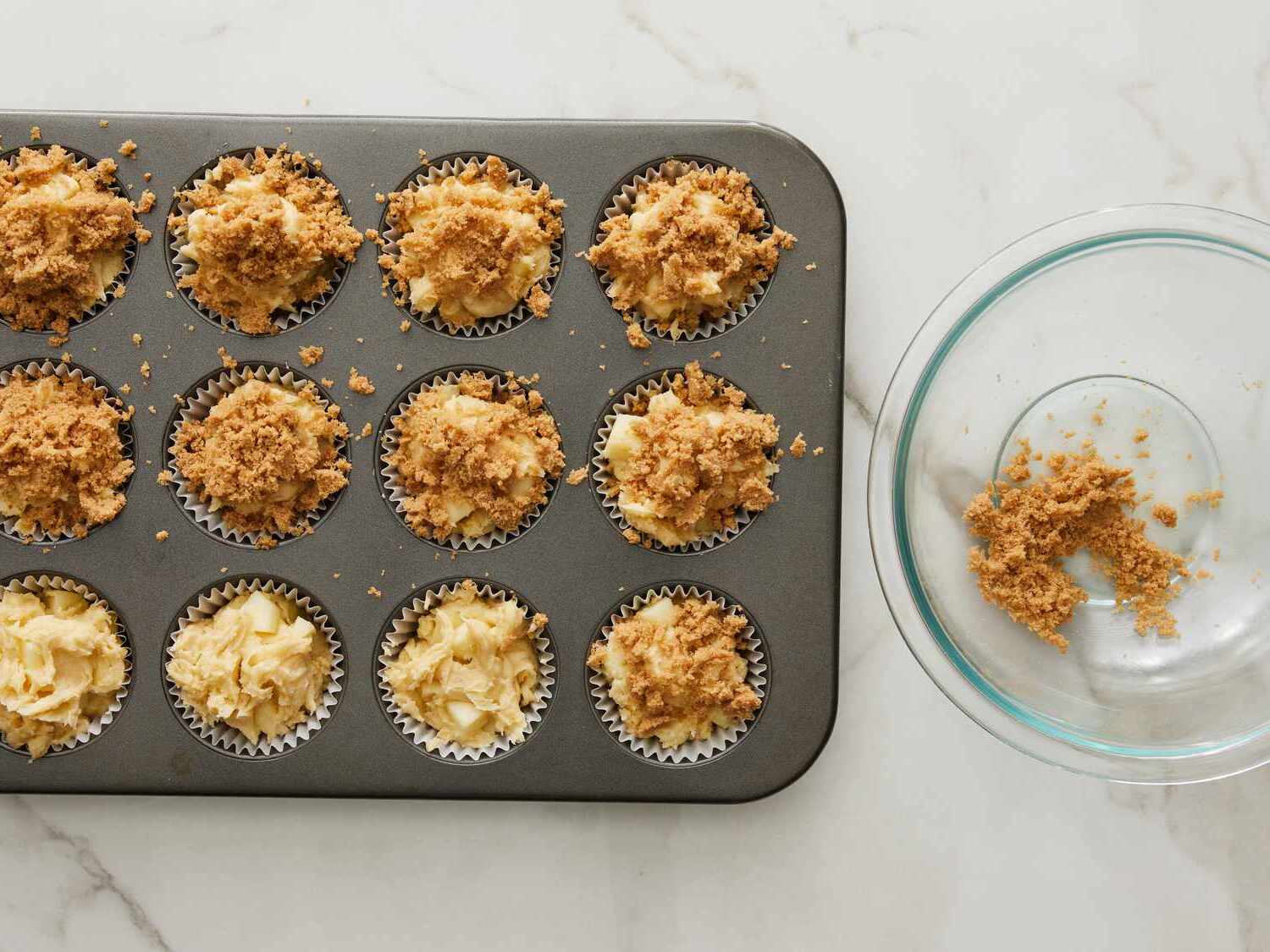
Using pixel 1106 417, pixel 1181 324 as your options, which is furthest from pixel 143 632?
A: pixel 1181 324

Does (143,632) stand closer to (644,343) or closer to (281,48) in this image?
(644,343)

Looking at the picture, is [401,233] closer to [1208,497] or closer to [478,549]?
[478,549]

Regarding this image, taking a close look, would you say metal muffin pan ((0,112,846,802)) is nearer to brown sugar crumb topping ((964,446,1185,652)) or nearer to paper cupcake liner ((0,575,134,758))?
paper cupcake liner ((0,575,134,758))

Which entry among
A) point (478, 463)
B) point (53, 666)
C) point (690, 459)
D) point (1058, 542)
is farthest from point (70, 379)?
point (1058, 542)

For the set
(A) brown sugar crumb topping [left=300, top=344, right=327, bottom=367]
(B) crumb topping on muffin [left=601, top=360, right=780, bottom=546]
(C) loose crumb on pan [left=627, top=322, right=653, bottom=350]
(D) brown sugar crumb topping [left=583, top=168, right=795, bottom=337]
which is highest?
(D) brown sugar crumb topping [left=583, top=168, right=795, bottom=337]

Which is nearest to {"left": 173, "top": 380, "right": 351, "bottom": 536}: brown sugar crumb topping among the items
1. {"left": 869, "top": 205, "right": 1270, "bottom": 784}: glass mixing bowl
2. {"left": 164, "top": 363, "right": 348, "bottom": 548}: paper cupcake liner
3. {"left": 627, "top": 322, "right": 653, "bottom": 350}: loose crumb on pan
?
{"left": 164, "top": 363, "right": 348, "bottom": 548}: paper cupcake liner
